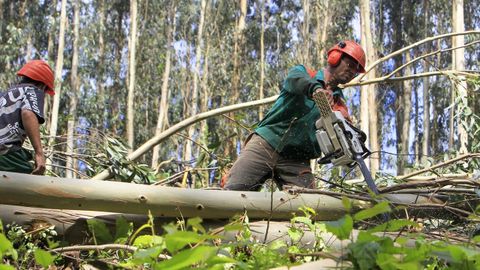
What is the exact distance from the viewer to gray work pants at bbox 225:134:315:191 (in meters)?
3.72

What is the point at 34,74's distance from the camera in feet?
12.3

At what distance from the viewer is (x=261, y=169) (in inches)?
148

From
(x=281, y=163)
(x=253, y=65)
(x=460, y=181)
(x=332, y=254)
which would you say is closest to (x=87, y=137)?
(x=281, y=163)

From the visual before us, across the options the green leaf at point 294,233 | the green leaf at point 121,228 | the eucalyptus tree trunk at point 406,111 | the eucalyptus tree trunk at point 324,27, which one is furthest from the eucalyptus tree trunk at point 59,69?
the green leaf at point 294,233

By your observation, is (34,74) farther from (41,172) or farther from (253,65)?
(253,65)

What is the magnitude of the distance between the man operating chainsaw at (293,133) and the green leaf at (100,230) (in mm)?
1224

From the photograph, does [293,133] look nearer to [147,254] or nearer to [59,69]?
[147,254]

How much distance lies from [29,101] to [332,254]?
2.57 m

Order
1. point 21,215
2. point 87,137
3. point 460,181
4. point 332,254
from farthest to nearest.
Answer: point 87,137 → point 460,181 → point 21,215 → point 332,254

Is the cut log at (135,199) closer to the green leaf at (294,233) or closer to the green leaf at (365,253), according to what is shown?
the green leaf at (294,233)

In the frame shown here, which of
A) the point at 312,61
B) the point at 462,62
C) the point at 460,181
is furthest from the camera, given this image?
the point at 312,61

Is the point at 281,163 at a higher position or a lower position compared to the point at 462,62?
lower

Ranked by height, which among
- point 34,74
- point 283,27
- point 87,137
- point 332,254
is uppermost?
point 283,27

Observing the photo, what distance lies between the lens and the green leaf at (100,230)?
253cm
